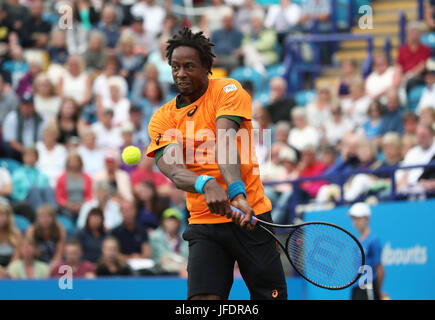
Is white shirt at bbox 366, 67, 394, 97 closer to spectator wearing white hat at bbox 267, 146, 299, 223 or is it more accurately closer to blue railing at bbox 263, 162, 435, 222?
spectator wearing white hat at bbox 267, 146, 299, 223

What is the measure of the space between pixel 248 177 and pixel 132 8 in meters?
10.7

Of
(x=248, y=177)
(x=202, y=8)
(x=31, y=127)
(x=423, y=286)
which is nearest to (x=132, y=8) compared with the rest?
(x=202, y=8)

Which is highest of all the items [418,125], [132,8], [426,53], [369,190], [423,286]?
[132,8]

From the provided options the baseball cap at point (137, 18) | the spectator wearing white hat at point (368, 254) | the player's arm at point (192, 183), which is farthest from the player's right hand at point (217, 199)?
the baseball cap at point (137, 18)

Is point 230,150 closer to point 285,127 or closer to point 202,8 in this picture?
point 285,127

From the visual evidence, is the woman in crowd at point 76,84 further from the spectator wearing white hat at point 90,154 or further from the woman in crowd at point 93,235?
the woman in crowd at point 93,235

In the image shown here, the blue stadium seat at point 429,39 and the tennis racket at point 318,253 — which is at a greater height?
the blue stadium seat at point 429,39

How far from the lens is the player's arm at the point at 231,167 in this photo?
4637mm

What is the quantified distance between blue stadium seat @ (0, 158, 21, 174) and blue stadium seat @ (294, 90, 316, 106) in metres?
4.40

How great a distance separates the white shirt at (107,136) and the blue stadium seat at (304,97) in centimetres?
290

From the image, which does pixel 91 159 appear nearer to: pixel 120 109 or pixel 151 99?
pixel 120 109

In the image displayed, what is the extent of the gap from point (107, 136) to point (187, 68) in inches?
292

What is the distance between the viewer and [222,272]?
497 cm

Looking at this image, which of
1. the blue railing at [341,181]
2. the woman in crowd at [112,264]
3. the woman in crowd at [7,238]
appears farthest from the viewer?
the woman in crowd at [7,238]
